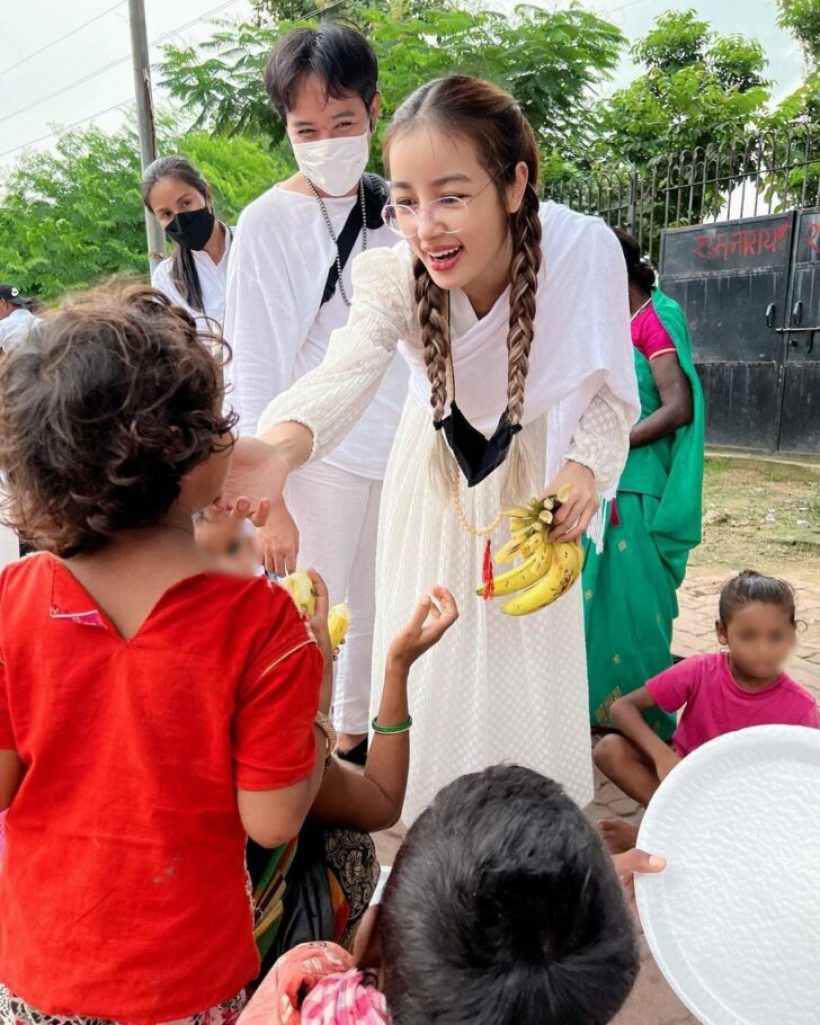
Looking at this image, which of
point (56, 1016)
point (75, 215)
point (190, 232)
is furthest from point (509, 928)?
point (75, 215)

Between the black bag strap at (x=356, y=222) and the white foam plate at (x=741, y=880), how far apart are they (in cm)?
156

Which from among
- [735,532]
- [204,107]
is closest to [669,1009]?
[735,532]

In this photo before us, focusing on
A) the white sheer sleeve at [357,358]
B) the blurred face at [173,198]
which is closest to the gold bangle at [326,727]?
the white sheer sleeve at [357,358]

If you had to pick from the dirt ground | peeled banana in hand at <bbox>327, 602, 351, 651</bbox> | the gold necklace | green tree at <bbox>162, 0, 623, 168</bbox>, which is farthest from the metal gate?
peeled banana in hand at <bbox>327, 602, 351, 651</bbox>

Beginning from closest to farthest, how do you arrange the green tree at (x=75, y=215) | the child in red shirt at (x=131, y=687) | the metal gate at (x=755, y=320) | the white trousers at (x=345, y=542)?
the child in red shirt at (x=131, y=687) < the white trousers at (x=345, y=542) < the metal gate at (x=755, y=320) < the green tree at (x=75, y=215)

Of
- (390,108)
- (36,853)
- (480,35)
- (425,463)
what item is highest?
(480,35)

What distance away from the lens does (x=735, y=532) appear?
6.10m

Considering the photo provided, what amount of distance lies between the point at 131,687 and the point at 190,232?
274 centimetres

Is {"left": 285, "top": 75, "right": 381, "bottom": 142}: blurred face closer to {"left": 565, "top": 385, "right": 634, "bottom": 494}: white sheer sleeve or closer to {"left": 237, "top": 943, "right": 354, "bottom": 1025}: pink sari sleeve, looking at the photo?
{"left": 565, "top": 385, "right": 634, "bottom": 494}: white sheer sleeve

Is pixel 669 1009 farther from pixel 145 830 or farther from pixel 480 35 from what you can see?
pixel 480 35

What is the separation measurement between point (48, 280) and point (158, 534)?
56.3 feet

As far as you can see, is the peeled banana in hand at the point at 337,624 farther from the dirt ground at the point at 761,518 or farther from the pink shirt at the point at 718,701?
the dirt ground at the point at 761,518

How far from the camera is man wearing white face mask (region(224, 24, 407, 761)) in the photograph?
7.50 ft

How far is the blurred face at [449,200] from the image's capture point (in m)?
1.65
